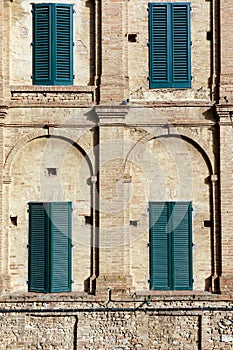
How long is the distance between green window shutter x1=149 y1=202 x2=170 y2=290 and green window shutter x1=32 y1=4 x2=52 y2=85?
503cm

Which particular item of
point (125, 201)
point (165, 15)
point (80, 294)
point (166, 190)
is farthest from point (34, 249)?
point (165, 15)

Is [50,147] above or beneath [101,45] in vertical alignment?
beneath

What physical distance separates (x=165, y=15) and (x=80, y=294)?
324 inches

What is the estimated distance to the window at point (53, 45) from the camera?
17922mm

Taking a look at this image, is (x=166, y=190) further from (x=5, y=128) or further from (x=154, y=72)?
(x=5, y=128)

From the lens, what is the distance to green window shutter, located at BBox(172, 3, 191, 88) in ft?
59.3

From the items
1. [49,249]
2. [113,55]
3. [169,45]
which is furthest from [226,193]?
[49,249]

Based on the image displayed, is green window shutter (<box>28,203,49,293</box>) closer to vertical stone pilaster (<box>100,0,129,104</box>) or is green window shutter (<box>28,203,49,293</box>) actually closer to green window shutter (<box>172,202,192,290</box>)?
green window shutter (<box>172,202,192,290</box>)

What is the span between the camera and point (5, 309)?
17453 millimetres

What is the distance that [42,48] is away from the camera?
59.0 feet

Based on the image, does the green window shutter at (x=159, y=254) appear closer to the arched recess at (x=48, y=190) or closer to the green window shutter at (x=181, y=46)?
the arched recess at (x=48, y=190)

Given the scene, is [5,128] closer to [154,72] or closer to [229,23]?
[154,72]

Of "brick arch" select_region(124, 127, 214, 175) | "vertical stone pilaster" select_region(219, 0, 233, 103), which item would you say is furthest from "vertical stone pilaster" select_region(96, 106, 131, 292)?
"vertical stone pilaster" select_region(219, 0, 233, 103)

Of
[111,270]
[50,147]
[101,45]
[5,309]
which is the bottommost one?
[5,309]
